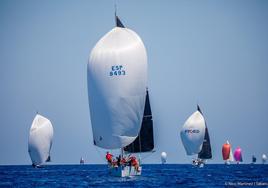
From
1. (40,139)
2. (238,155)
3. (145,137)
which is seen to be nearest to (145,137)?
(145,137)

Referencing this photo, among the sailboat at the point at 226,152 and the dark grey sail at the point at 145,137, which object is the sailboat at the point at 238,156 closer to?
the sailboat at the point at 226,152

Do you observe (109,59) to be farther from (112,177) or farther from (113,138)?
(112,177)

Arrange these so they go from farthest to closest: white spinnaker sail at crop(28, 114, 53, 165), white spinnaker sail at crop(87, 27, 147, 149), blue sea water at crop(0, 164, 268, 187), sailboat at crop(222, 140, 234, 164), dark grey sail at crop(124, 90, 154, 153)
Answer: sailboat at crop(222, 140, 234, 164), white spinnaker sail at crop(28, 114, 53, 165), dark grey sail at crop(124, 90, 154, 153), white spinnaker sail at crop(87, 27, 147, 149), blue sea water at crop(0, 164, 268, 187)

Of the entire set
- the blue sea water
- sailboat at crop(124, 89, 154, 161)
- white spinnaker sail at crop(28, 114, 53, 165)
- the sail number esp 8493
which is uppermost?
the sail number esp 8493

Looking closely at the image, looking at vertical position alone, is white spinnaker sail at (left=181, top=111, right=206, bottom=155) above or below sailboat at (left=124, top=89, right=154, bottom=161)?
above

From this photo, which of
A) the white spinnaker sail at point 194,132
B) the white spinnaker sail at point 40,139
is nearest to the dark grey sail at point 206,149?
the white spinnaker sail at point 194,132

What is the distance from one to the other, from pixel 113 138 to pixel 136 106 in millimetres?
3230

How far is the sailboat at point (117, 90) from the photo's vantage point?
2184 inches

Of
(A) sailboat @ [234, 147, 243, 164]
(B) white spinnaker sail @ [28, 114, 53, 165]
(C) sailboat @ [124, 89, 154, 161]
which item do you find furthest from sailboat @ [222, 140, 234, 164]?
(C) sailboat @ [124, 89, 154, 161]

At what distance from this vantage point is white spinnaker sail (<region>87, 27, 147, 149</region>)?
55469mm

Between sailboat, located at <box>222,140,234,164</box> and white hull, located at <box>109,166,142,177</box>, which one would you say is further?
sailboat, located at <box>222,140,234,164</box>

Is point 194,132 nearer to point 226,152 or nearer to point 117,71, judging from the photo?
point 226,152

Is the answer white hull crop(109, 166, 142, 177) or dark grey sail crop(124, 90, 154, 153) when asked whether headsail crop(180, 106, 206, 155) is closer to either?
dark grey sail crop(124, 90, 154, 153)

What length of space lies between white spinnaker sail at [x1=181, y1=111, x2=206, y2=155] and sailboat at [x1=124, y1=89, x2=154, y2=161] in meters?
38.1
